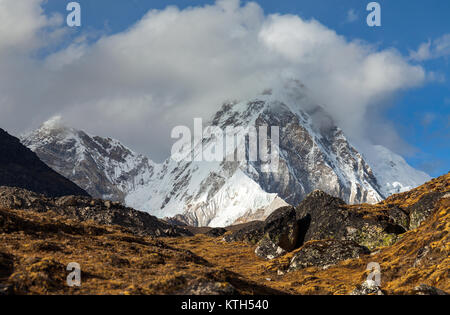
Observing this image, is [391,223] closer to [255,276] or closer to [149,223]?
[255,276]

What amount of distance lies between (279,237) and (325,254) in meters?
17.1

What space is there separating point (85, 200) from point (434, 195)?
70372mm

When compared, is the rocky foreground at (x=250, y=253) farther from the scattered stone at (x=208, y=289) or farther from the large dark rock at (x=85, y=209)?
the large dark rock at (x=85, y=209)

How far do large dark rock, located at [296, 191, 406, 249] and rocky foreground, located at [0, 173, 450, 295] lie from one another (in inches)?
7.0

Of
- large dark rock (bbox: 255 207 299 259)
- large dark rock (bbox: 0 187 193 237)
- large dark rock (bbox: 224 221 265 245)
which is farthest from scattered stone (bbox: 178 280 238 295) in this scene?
large dark rock (bbox: 0 187 193 237)

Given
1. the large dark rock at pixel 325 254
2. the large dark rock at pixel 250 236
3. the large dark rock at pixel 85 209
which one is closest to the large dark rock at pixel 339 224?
the large dark rock at pixel 325 254

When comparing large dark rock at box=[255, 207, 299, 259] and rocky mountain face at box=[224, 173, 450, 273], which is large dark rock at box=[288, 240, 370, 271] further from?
large dark rock at box=[255, 207, 299, 259]

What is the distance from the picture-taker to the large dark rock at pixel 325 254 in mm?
53250

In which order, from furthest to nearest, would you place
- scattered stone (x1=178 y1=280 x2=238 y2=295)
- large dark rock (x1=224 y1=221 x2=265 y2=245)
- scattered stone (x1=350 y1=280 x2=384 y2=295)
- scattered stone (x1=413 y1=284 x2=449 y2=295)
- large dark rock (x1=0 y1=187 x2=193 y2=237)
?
large dark rock (x1=224 y1=221 x2=265 y2=245) < large dark rock (x1=0 y1=187 x2=193 y2=237) < scattered stone (x1=350 y1=280 x2=384 y2=295) < scattered stone (x1=413 y1=284 x2=449 y2=295) < scattered stone (x1=178 y1=280 x2=238 y2=295)

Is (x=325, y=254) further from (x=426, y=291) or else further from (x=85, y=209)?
(x=85, y=209)

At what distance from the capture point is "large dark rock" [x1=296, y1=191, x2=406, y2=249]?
60422 millimetres

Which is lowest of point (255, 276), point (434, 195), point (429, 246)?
point (255, 276)
